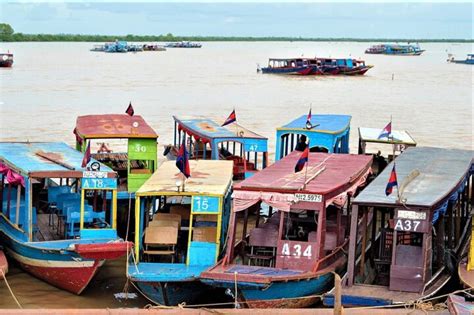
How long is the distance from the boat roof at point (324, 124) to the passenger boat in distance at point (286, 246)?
3.31 metres

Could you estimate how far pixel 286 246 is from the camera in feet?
34.1

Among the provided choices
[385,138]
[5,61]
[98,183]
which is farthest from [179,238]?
[5,61]

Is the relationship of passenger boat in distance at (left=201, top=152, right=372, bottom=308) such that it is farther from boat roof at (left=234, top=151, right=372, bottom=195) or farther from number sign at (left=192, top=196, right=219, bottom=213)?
number sign at (left=192, top=196, right=219, bottom=213)

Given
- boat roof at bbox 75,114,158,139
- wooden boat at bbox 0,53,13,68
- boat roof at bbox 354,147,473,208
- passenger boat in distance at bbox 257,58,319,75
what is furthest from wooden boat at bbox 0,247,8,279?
wooden boat at bbox 0,53,13,68

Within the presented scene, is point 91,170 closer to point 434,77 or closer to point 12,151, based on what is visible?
point 12,151

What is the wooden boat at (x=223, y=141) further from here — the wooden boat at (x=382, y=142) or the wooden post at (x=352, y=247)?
the wooden post at (x=352, y=247)

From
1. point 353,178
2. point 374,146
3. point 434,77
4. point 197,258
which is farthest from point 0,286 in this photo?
point 434,77

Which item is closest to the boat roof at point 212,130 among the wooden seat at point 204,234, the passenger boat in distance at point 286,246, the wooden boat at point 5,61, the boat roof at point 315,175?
the boat roof at point 315,175

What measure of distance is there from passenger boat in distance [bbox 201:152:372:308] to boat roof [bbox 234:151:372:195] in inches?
0.5

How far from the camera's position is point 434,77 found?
62.6 m

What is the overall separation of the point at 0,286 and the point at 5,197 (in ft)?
6.65

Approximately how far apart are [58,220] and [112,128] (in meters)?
2.42

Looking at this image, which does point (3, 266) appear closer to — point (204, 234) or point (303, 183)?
point (204, 234)

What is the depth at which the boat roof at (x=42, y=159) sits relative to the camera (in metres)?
11.5
